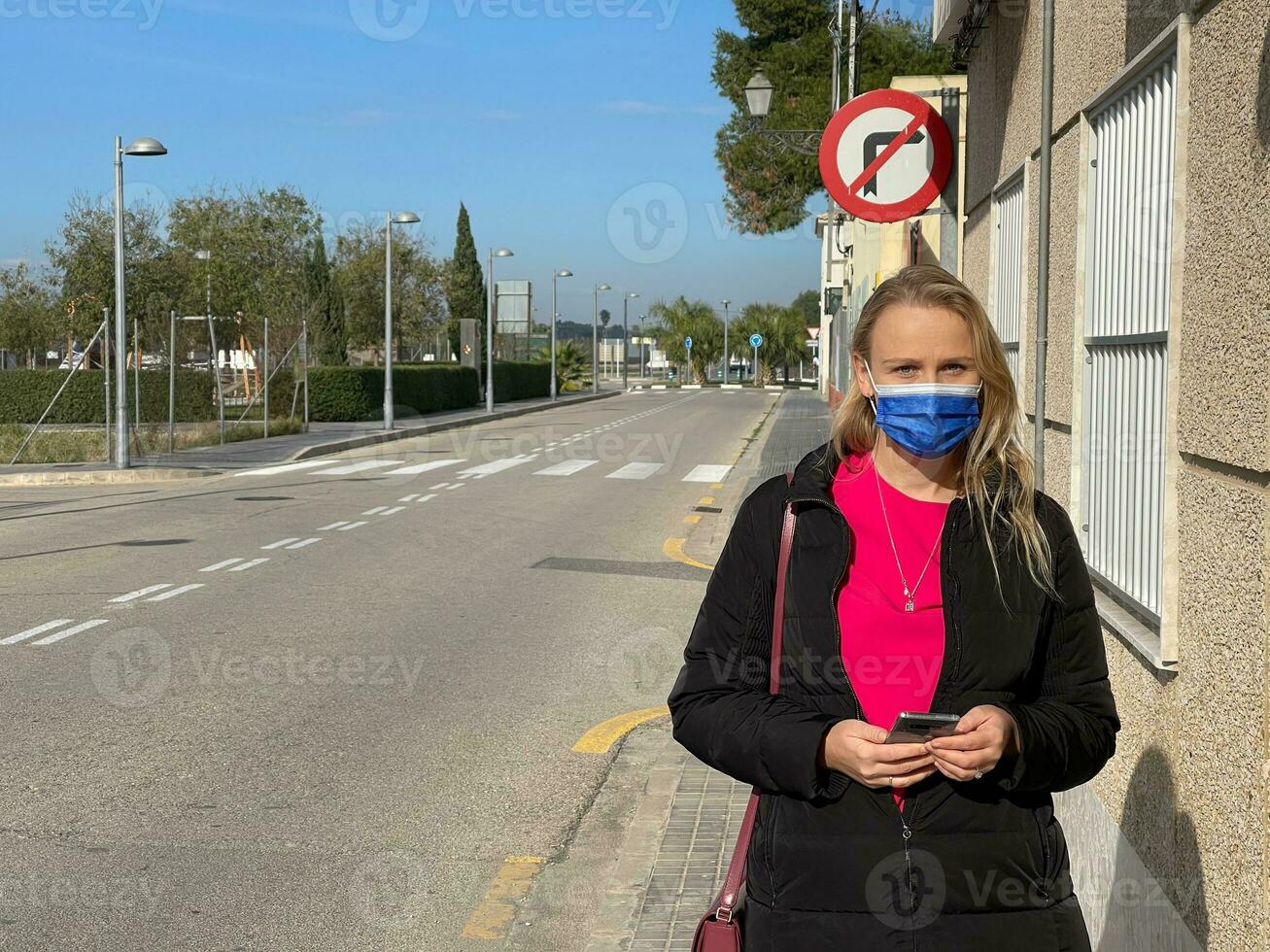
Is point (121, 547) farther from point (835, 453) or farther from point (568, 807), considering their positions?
point (835, 453)

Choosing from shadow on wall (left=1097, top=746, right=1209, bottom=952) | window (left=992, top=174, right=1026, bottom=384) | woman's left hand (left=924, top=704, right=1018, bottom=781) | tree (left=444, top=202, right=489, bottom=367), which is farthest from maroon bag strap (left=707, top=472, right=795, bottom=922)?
tree (left=444, top=202, right=489, bottom=367)

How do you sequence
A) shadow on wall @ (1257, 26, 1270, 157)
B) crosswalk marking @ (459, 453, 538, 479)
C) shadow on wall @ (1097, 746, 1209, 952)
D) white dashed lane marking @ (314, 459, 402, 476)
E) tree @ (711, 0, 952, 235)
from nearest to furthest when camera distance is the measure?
shadow on wall @ (1257, 26, 1270, 157) → shadow on wall @ (1097, 746, 1209, 952) → crosswalk marking @ (459, 453, 538, 479) → white dashed lane marking @ (314, 459, 402, 476) → tree @ (711, 0, 952, 235)

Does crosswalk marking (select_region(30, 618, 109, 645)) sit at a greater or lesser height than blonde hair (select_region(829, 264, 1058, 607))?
lesser

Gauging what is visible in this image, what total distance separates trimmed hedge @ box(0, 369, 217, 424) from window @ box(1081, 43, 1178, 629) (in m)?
28.8

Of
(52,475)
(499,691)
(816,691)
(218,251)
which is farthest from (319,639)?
(218,251)

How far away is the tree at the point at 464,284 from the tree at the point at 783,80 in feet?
65.0

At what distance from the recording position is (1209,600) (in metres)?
3.33

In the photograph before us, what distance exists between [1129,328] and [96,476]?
19.7 m

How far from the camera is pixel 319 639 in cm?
912

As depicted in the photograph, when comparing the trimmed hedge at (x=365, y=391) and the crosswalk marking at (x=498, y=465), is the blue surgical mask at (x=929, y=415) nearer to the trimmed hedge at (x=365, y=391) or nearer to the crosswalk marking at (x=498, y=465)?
the crosswalk marking at (x=498, y=465)

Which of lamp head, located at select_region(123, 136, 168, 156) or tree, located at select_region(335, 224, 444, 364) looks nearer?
lamp head, located at select_region(123, 136, 168, 156)

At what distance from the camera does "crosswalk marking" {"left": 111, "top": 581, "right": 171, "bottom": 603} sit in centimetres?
1054

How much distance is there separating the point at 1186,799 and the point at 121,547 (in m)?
11.7

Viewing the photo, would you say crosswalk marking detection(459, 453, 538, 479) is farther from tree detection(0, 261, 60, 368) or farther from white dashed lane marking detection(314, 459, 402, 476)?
tree detection(0, 261, 60, 368)
